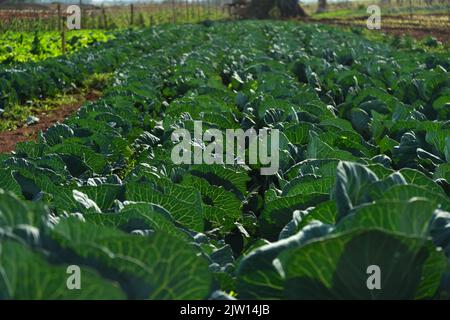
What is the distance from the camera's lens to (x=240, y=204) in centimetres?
336

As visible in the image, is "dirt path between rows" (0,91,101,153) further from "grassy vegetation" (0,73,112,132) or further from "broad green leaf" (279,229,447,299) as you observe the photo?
"broad green leaf" (279,229,447,299)

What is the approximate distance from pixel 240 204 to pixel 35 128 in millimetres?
6381

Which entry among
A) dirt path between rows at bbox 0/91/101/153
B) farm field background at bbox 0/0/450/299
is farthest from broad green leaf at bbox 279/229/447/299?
dirt path between rows at bbox 0/91/101/153

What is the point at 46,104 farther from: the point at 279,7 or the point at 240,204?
the point at 279,7

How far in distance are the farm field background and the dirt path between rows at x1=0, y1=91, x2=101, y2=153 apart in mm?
1545

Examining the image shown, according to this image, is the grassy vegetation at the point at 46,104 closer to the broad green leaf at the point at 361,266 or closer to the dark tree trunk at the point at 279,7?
the broad green leaf at the point at 361,266

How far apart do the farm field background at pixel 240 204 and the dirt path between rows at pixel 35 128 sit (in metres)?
1.54

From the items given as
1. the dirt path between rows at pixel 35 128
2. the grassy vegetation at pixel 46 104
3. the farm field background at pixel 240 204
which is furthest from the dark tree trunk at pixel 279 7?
the farm field background at pixel 240 204

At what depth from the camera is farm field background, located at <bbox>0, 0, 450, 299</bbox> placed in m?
1.55
